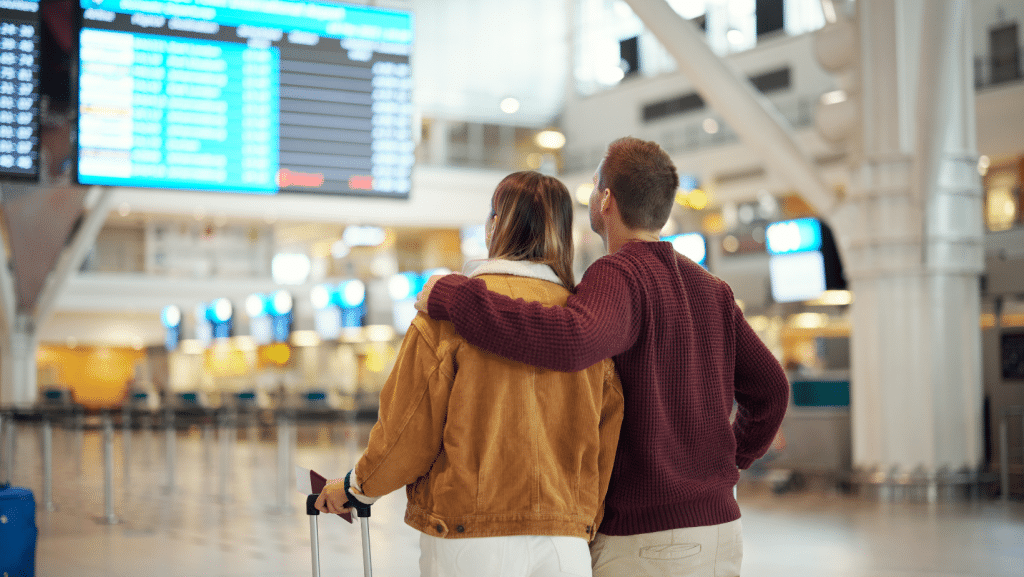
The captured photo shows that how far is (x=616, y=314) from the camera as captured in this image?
1889 millimetres

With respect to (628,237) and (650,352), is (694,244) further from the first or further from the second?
(650,352)

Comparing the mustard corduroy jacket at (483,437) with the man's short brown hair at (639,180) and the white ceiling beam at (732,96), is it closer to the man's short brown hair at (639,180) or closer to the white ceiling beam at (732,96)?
the man's short brown hair at (639,180)

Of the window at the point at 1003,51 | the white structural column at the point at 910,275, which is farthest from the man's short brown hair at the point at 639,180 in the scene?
the window at the point at 1003,51

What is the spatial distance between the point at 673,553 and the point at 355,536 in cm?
492

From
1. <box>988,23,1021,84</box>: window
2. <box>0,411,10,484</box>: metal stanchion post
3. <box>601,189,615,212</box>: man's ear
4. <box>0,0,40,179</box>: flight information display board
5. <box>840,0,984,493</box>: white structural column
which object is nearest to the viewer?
<box>601,189,615,212</box>: man's ear

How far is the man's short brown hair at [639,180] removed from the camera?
2037 millimetres

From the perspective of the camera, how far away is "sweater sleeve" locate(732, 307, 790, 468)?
220 cm

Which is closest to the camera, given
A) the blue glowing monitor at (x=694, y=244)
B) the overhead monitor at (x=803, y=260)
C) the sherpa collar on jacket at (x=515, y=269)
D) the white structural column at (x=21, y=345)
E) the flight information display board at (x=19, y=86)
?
the sherpa collar on jacket at (x=515, y=269)

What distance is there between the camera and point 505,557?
6.03 feet

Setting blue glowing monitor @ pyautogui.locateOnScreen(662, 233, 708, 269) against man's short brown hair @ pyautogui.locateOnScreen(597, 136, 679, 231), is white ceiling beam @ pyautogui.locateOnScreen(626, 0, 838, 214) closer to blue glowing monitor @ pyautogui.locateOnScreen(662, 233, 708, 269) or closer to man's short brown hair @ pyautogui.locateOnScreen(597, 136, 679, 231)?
→ blue glowing monitor @ pyautogui.locateOnScreen(662, 233, 708, 269)

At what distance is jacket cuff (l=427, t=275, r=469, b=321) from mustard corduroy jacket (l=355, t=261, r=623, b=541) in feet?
0.15

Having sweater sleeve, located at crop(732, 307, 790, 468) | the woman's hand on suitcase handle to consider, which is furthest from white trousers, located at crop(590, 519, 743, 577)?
the woman's hand on suitcase handle

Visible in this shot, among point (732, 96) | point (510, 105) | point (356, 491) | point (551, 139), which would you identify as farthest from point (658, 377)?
point (510, 105)

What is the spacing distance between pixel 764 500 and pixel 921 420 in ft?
4.97
